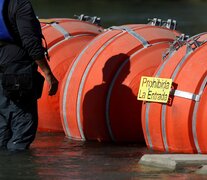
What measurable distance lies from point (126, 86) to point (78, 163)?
1.33 m

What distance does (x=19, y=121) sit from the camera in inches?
349

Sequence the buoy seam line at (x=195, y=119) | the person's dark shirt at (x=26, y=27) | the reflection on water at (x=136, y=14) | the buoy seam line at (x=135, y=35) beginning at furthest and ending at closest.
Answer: the reflection on water at (x=136, y=14) → the buoy seam line at (x=135, y=35) → the buoy seam line at (x=195, y=119) → the person's dark shirt at (x=26, y=27)

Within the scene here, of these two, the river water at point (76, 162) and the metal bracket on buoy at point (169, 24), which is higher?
the metal bracket on buoy at point (169, 24)

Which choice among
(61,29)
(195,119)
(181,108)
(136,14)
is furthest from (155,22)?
(136,14)

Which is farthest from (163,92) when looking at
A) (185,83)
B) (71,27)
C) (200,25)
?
(200,25)

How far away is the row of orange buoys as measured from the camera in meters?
8.69

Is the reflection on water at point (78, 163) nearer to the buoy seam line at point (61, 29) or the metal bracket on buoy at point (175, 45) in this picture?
the metal bracket on buoy at point (175, 45)

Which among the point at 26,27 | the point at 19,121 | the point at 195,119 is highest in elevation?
the point at 26,27

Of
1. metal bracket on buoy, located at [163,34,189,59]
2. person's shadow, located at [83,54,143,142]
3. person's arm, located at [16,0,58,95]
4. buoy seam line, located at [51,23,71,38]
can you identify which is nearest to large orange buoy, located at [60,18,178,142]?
person's shadow, located at [83,54,143,142]

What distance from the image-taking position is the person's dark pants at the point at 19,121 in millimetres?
8836

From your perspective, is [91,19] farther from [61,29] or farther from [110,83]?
[110,83]

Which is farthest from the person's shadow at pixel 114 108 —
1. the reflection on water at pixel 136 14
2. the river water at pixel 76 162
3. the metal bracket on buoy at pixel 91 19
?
the reflection on water at pixel 136 14

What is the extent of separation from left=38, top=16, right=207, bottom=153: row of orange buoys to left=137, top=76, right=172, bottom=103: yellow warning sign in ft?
0.18

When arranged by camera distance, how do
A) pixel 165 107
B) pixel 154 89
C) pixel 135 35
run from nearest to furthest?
pixel 165 107 < pixel 154 89 < pixel 135 35
